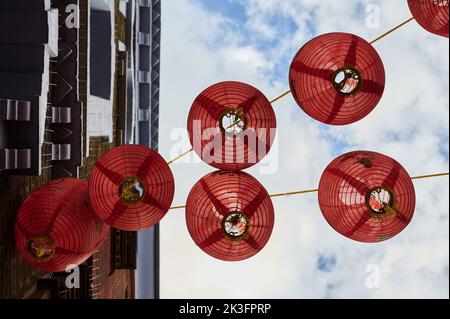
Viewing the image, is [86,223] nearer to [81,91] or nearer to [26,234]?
[26,234]

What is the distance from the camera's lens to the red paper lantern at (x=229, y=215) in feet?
17.2

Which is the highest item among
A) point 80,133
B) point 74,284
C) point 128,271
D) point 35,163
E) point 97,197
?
point 80,133

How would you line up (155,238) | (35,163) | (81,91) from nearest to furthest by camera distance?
(35,163)
(81,91)
(155,238)

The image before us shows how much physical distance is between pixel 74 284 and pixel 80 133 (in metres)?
2.36

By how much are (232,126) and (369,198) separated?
5.45 feet

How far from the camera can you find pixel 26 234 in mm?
5340

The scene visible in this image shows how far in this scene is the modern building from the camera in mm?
6023

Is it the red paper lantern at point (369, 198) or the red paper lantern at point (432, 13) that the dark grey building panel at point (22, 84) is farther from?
the red paper lantern at point (432, 13)

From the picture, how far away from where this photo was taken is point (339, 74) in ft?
17.3

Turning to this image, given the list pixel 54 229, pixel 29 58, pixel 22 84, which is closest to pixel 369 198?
pixel 54 229

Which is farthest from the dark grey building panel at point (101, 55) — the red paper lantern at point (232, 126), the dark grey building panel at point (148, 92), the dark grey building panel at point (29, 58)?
the red paper lantern at point (232, 126)

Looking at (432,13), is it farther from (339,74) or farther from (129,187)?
(129,187)
